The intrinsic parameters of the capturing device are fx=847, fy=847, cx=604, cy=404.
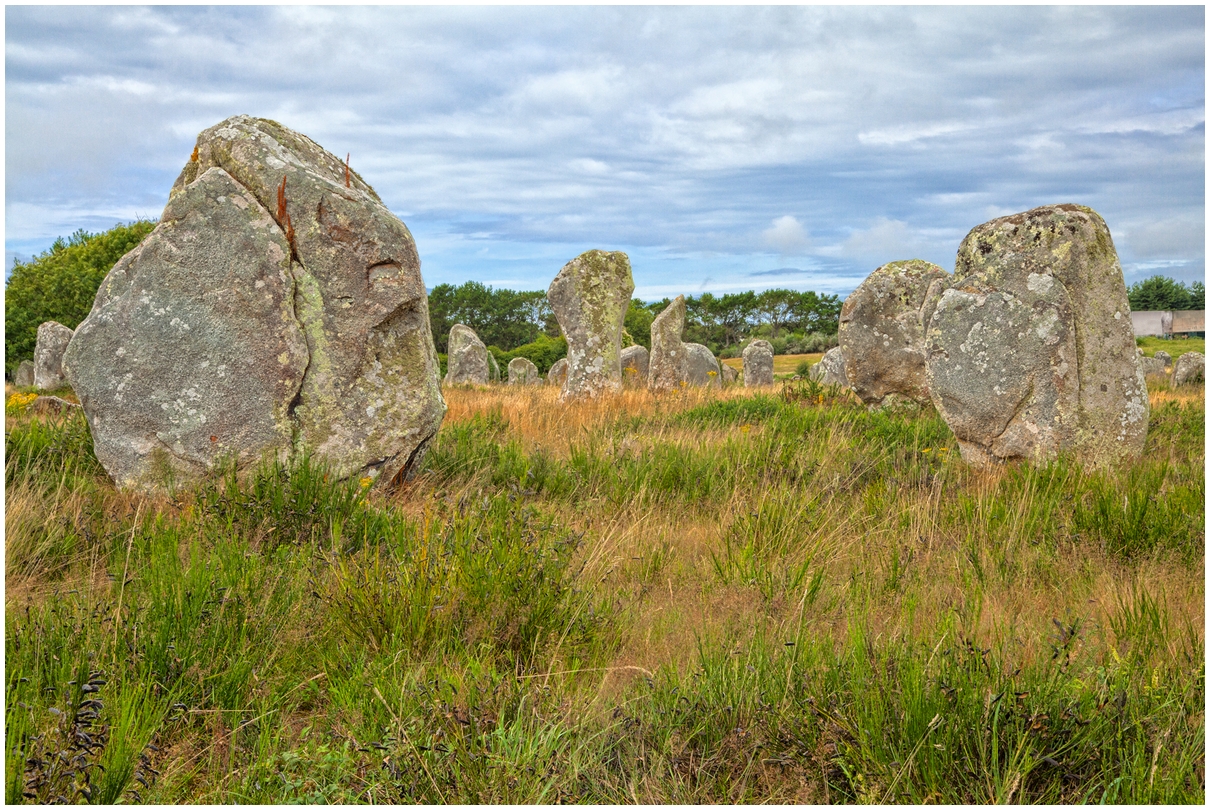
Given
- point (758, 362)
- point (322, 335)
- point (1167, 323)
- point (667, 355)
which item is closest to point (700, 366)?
point (667, 355)

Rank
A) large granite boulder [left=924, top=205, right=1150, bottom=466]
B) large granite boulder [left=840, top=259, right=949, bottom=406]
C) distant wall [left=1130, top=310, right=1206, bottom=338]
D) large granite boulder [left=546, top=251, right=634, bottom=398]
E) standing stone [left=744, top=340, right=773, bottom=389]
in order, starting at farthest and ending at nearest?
distant wall [left=1130, top=310, right=1206, bottom=338] → standing stone [left=744, top=340, right=773, bottom=389] → large granite boulder [left=546, top=251, right=634, bottom=398] → large granite boulder [left=840, top=259, right=949, bottom=406] → large granite boulder [left=924, top=205, right=1150, bottom=466]

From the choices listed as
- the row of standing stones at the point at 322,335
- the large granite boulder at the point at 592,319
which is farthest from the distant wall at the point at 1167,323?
the row of standing stones at the point at 322,335

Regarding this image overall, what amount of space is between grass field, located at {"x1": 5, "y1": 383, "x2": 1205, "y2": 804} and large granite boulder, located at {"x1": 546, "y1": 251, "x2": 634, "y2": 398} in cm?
903

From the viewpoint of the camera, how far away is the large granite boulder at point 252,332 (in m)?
5.30

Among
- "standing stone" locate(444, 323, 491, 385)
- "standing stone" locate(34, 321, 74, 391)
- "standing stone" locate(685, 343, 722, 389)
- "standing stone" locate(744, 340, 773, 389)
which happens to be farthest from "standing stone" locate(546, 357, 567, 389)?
"standing stone" locate(34, 321, 74, 391)

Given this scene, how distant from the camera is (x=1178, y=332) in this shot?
161ft

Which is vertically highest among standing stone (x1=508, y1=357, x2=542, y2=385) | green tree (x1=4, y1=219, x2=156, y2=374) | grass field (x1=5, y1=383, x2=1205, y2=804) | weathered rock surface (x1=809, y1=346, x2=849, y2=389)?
green tree (x1=4, y1=219, x2=156, y2=374)

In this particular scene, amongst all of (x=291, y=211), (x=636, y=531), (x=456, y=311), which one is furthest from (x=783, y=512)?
(x=456, y=311)

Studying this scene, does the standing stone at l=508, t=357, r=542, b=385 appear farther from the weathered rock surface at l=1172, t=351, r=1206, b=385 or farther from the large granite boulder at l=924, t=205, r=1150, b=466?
the large granite boulder at l=924, t=205, r=1150, b=466

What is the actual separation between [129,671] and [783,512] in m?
3.38

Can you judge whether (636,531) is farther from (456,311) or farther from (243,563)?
(456,311)

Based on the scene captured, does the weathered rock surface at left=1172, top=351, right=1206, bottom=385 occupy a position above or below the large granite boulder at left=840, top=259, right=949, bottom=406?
below

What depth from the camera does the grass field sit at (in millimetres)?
2377

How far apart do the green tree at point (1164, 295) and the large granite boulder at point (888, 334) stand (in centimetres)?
4621
